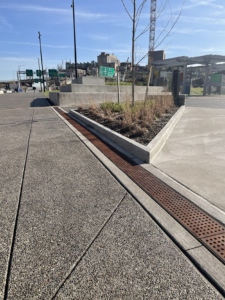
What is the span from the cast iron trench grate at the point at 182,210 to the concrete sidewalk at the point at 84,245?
0.35 metres

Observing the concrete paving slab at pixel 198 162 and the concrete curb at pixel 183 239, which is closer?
the concrete curb at pixel 183 239

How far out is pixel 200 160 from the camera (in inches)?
177

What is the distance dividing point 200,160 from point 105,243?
125 inches

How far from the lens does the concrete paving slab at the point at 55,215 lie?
1799 mm

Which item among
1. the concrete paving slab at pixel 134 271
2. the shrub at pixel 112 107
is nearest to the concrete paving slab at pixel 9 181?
the concrete paving slab at pixel 134 271

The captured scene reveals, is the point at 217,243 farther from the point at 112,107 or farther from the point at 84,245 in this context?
the point at 112,107

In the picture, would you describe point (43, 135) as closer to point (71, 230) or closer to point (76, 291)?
point (71, 230)

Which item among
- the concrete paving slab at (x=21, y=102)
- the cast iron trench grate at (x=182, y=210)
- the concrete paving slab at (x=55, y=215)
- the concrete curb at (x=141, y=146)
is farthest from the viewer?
the concrete paving slab at (x=21, y=102)

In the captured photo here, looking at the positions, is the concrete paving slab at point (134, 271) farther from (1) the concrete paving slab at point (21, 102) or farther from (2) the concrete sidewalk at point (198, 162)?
(1) the concrete paving slab at point (21, 102)

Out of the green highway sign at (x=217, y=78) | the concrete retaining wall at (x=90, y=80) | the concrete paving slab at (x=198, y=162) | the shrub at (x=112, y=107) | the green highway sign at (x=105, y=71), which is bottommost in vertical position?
the concrete paving slab at (x=198, y=162)

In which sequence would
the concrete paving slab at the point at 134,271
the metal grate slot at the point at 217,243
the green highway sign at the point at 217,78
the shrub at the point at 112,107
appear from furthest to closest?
the green highway sign at the point at 217,78 < the shrub at the point at 112,107 < the metal grate slot at the point at 217,243 < the concrete paving slab at the point at 134,271

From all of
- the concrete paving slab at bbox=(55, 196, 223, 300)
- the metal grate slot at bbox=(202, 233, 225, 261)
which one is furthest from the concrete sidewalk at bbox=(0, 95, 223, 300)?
the metal grate slot at bbox=(202, 233, 225, 261)

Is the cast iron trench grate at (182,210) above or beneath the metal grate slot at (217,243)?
above

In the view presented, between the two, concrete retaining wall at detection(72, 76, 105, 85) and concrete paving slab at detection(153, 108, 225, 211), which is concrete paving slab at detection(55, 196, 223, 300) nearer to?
concrete paving slab at detection(153, 108, 225, 211)
